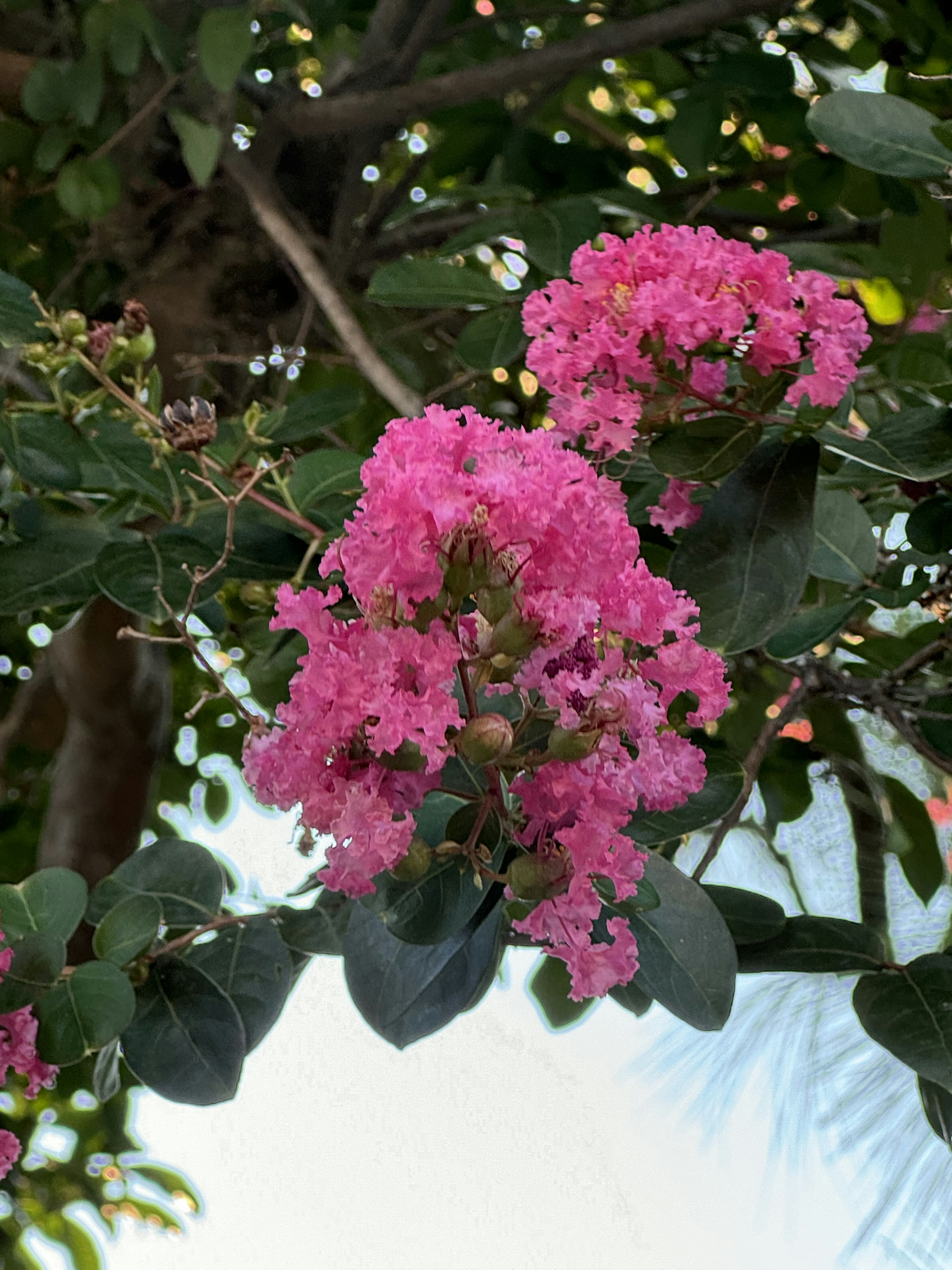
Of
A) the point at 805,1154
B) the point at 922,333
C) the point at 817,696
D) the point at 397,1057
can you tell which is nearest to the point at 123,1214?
the point at 397,1057

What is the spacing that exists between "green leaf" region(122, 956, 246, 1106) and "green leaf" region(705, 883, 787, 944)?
27 cm

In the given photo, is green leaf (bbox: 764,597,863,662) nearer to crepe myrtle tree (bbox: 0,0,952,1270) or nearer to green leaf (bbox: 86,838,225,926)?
crepe myrtle tree (bbox: 0,0,952,1270)

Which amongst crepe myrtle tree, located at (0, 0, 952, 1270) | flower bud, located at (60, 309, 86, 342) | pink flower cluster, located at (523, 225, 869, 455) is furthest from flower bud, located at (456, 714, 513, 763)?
flower bud, located at (60, 309, 86, 342)

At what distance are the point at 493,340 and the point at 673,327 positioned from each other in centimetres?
35

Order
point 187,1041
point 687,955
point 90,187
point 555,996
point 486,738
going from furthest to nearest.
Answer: point 90,187 < point 555,996 < point 187,1041 < point 687,955 < point 486,738

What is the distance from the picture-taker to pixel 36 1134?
171 centimetres

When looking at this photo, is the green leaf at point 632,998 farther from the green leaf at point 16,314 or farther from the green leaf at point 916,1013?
the green leaf at point 16,314

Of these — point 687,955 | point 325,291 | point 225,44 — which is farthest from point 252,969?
point 225,44

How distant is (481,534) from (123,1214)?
146 cm

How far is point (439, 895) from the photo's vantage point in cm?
50

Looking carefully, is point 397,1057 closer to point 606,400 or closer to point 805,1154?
point 805,1154

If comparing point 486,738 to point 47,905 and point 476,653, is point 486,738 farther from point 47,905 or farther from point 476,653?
point 47,905

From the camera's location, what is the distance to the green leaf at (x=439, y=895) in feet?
1.62

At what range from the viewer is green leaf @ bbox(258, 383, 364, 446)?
32.1 inches
